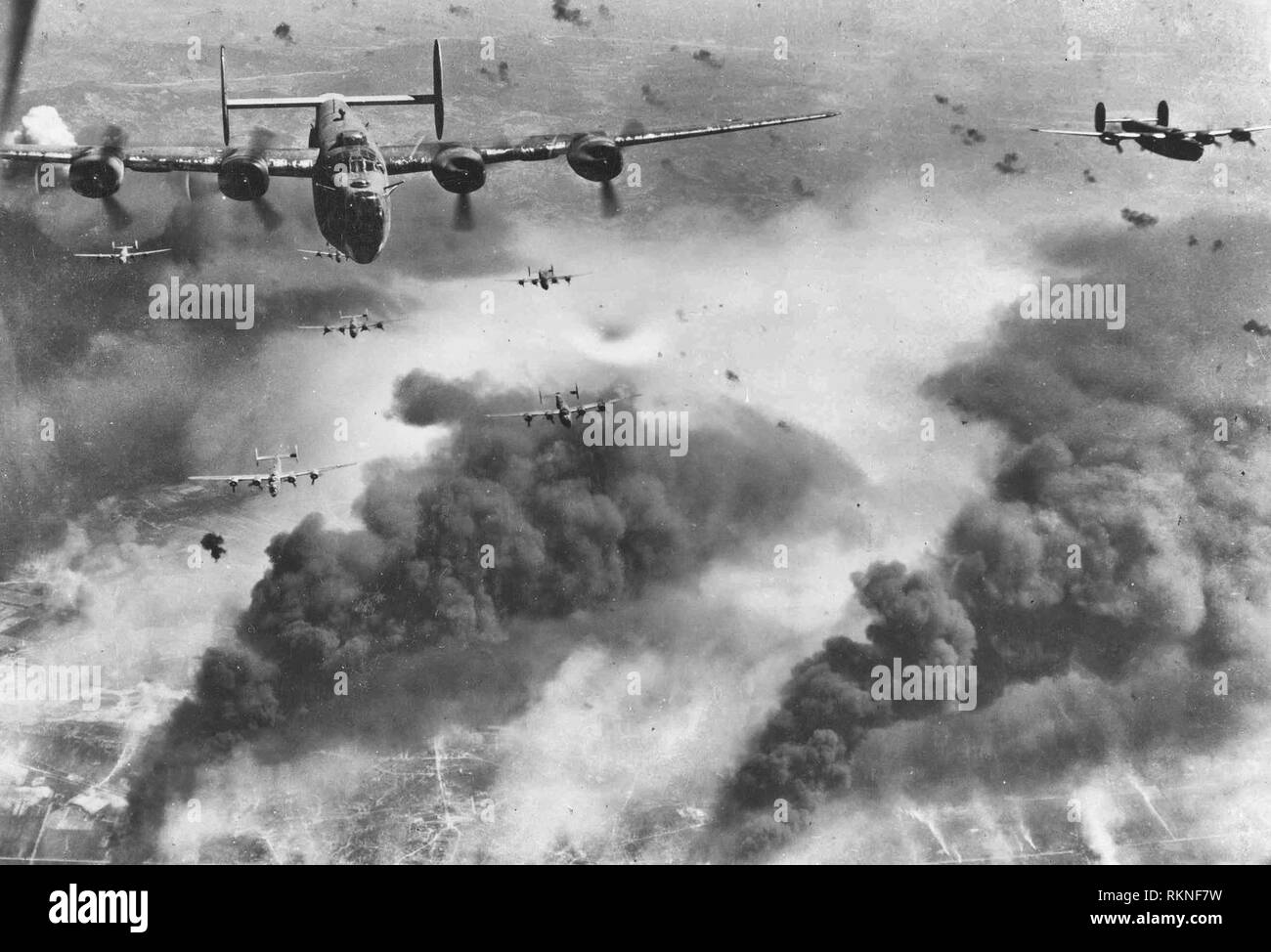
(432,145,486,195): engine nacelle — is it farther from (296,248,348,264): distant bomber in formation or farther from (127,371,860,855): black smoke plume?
(127,371,860,855): black smoke plume

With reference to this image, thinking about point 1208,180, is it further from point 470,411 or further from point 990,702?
point 470,411

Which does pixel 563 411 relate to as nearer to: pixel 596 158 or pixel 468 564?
pixel 468 564

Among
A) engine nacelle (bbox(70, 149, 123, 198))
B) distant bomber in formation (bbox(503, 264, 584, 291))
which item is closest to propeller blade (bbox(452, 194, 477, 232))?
distant bomber in formation (bbox(503, 264, 584, 291))

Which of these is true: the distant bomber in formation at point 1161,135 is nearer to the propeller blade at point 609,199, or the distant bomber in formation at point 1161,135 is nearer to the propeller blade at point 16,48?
the propeller blade at point 609,199

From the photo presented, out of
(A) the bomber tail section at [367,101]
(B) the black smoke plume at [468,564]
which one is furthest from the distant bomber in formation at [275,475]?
(A) the bomber tail section at [367,101]

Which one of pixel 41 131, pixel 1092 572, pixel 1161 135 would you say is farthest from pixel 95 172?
pixel 1092 572
